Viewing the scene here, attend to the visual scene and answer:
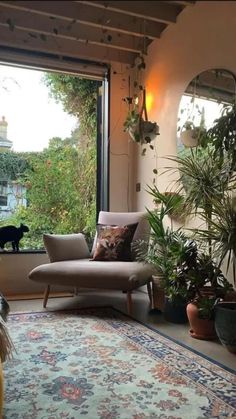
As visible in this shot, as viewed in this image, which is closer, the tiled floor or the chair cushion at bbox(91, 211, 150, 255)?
the tiled floor

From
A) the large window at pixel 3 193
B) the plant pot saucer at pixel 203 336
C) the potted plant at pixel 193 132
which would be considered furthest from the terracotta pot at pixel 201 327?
the large window at pixel 3 193

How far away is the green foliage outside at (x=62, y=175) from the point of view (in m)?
4.24

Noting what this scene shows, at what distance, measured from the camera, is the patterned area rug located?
1.60 metres

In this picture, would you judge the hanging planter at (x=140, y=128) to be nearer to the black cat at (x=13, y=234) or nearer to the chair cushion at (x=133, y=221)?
the chair cushion at (x=133, y=221)

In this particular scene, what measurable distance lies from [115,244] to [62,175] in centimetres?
127

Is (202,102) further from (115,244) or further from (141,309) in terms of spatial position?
(141,309)

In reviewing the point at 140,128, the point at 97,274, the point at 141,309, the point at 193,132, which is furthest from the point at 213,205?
the point at 140,128

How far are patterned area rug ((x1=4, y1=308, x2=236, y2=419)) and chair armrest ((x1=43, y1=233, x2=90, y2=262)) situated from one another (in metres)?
0.85

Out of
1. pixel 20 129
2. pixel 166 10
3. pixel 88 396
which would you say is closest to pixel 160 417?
pixel 88 396

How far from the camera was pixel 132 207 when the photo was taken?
14.9 feet

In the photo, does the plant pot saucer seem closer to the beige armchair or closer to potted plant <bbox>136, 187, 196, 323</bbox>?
potted plant <bbox>136, 187, 196, 323</bbox>

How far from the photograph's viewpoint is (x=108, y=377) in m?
1.93

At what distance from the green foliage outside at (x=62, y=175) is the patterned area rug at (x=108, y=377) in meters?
1.66

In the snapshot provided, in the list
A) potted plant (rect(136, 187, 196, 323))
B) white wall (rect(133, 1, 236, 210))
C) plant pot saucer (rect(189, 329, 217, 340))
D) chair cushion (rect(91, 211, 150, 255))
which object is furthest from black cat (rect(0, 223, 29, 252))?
plant pot saucer (rect(189, 329, 217, 340))
